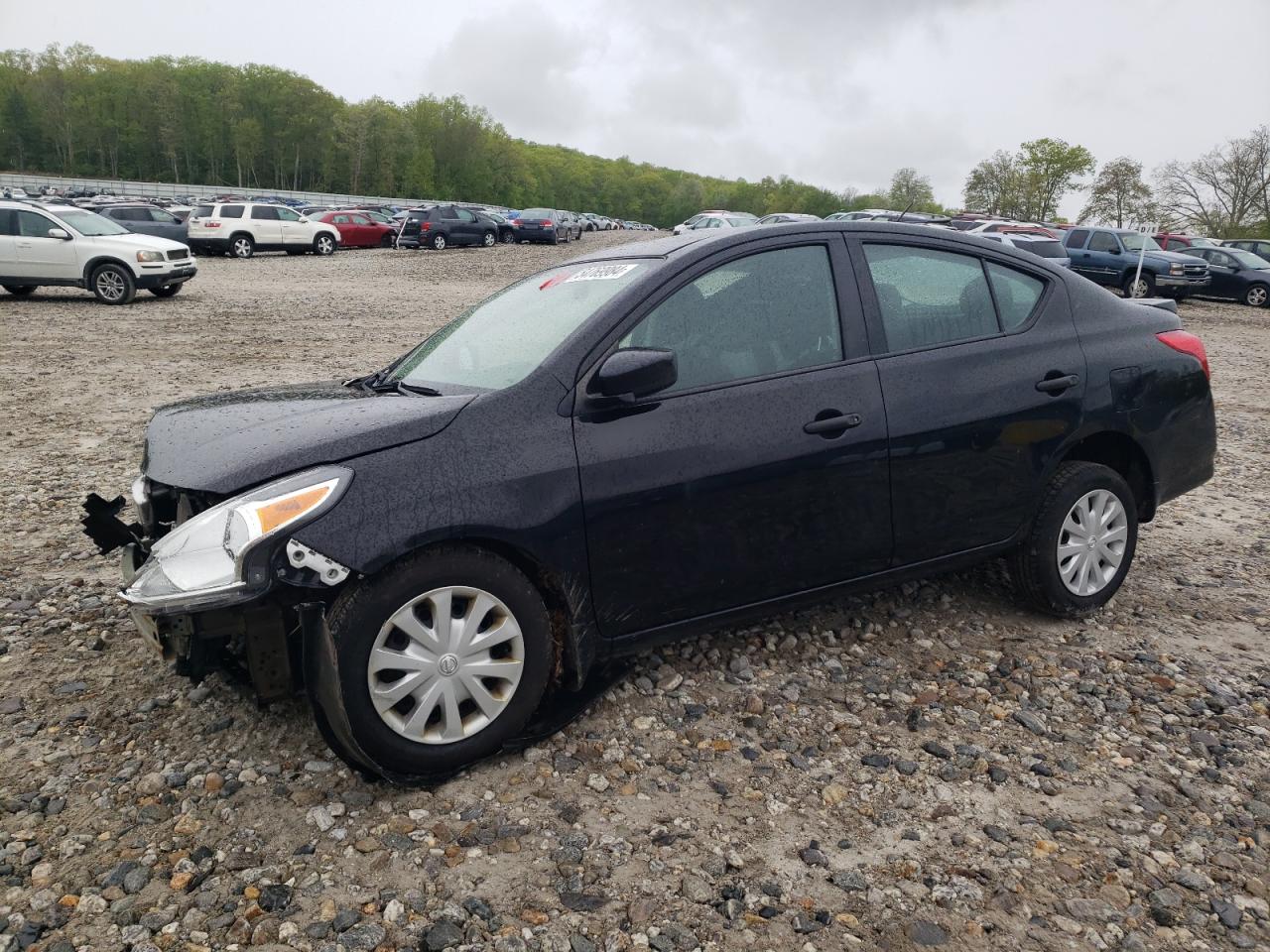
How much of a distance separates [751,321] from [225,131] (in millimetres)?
120364

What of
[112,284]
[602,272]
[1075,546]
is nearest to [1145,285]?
[112,284]

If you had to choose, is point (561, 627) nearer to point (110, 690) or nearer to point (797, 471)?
point (797, 471)

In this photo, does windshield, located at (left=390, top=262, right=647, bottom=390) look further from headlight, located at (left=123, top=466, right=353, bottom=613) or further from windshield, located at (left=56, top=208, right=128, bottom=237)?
windshield, located at (left=56, top=208, right=128, bottom=237)

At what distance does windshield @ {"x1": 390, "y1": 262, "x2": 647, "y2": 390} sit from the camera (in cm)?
339

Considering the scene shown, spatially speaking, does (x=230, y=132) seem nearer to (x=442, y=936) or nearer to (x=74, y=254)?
(x=74, y=254)

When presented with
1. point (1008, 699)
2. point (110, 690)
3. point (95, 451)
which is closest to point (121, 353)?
point (95, 451)

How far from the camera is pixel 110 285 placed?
17078 mm

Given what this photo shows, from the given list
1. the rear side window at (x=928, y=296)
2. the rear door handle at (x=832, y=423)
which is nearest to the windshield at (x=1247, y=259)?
the rear side window at (x=928, y=296)

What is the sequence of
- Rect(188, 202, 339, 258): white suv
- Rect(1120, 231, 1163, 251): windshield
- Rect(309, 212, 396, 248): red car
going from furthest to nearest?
Rect(309, 212, 396, 248): red car, Rect(188, 202, 339, 258): white suv, Rect(1120, 231, 1163, 251): windshield

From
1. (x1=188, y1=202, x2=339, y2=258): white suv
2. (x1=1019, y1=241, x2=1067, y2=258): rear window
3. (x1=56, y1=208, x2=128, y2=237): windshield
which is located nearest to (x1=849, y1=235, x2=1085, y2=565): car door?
(x1=56, y1=208, x2=128, y2=237): windshield

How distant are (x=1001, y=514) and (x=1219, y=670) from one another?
3.39ft

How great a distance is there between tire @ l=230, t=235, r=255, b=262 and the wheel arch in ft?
98.8

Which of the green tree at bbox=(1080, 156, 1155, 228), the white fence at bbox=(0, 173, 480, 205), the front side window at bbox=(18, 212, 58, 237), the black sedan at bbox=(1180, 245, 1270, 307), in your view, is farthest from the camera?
the white fence at bbox=(0, 173, 480, 205)

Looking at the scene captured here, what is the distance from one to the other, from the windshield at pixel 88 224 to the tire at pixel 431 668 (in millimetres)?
17199
